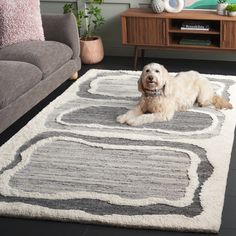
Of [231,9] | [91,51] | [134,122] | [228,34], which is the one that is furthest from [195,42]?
[134,122]

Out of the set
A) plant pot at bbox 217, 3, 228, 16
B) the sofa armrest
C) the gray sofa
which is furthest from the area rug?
plant pot at bbox 217, 3, 228, 16

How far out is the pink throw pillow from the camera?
431 cm

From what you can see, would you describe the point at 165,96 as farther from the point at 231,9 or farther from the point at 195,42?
the point at 231,9

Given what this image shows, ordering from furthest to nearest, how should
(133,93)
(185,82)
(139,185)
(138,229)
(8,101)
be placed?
(133,93) → (185,82) → (8,101) → (139,185) → (138,229)

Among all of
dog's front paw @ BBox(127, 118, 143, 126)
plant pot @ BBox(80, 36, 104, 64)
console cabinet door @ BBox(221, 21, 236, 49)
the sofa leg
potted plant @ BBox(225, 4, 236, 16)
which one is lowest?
dog's front paw @ BBox(127, 118, 143, 126)

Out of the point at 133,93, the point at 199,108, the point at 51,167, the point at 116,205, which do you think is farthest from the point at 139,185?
the point at 133,93

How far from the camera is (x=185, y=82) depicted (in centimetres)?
399

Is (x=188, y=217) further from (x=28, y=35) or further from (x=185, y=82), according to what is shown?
(x=28, y=35)

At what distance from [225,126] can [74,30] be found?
169 centimetres

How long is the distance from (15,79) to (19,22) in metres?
0.95

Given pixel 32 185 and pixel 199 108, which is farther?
pixel 199 108

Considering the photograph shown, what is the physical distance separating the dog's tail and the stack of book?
116 cm

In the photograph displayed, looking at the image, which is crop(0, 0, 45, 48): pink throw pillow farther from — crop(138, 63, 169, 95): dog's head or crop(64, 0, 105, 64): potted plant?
crop(138, 63, 169, 95): dog's head

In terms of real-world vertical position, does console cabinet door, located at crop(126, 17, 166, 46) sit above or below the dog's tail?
above
